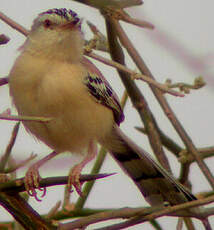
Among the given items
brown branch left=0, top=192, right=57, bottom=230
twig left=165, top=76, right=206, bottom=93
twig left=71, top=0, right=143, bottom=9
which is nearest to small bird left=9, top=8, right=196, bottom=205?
twig left=165, top=76, right=206, bottom=93

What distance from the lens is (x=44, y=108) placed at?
339 cm

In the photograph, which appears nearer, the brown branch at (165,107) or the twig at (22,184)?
the twig at (22,184)

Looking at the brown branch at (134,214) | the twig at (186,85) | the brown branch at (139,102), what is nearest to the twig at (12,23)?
the brown branch at (139,102)

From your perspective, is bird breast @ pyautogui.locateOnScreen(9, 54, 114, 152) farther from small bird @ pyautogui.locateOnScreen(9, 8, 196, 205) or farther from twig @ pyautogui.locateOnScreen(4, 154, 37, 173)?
twig @ pyautogui.locateOnScreen(4, 154, 37, 173)

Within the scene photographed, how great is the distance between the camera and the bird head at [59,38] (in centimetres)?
380

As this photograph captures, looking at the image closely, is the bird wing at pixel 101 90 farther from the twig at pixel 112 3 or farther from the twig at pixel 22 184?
the twig at pixel 22 184

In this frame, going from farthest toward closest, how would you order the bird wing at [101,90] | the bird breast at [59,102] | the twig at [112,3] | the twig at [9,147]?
the bird wing at [101,90], the bird breast at [59,102], the twig at [9,147], the twig at [112,3]

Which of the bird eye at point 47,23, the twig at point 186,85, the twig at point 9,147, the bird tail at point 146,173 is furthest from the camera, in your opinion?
the bird eye at point 47,23

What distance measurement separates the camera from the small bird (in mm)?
3398

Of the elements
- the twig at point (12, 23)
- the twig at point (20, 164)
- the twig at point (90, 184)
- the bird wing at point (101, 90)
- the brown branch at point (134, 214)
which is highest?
the bird wing at point (101, 90)

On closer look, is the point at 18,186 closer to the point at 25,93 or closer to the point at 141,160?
the point at 25,93

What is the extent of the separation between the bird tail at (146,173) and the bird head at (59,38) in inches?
33.4

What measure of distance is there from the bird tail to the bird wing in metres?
0.32

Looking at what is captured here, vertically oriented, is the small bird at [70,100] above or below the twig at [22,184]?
above
